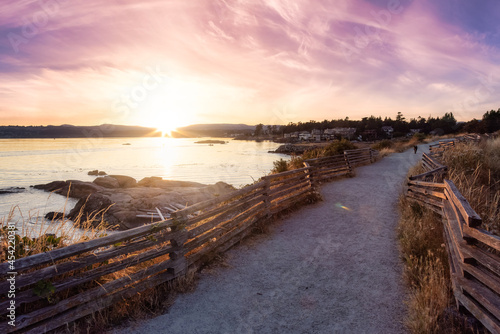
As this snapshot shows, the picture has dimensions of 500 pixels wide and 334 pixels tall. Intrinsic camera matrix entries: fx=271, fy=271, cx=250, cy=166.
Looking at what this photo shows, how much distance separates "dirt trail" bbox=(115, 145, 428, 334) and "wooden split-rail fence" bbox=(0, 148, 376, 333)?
550 millimetres

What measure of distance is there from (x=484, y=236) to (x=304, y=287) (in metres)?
3.05

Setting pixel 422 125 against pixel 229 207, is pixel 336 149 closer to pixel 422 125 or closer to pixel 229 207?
pixel 229 207

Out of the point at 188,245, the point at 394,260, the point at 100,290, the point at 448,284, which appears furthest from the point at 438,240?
the point at 100,290

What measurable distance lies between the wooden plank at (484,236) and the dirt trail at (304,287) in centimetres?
170

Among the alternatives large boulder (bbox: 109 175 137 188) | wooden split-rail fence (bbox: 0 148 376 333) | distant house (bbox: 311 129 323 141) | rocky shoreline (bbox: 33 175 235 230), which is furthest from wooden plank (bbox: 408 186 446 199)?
distant house (bbox: 311 129 323 141)

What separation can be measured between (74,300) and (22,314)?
569 millimetres

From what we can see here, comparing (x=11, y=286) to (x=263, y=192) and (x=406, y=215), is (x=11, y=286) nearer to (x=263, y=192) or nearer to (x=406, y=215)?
(x=263, y=192)

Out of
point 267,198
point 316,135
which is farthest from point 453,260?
point 316,135

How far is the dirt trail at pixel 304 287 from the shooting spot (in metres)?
4.30

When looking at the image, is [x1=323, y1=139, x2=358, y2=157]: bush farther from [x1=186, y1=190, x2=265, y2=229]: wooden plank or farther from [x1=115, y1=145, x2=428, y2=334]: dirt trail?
[x1=186, y1=190, x2=265, y2=229]: wooden plank

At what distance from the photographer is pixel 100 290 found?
13.7 ft

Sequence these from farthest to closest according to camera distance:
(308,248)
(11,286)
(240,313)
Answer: (308,248)
(240,313)
(11,286)

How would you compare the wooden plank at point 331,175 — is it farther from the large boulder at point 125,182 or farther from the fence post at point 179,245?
the large boulder at point 125,182

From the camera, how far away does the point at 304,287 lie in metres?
5.36
